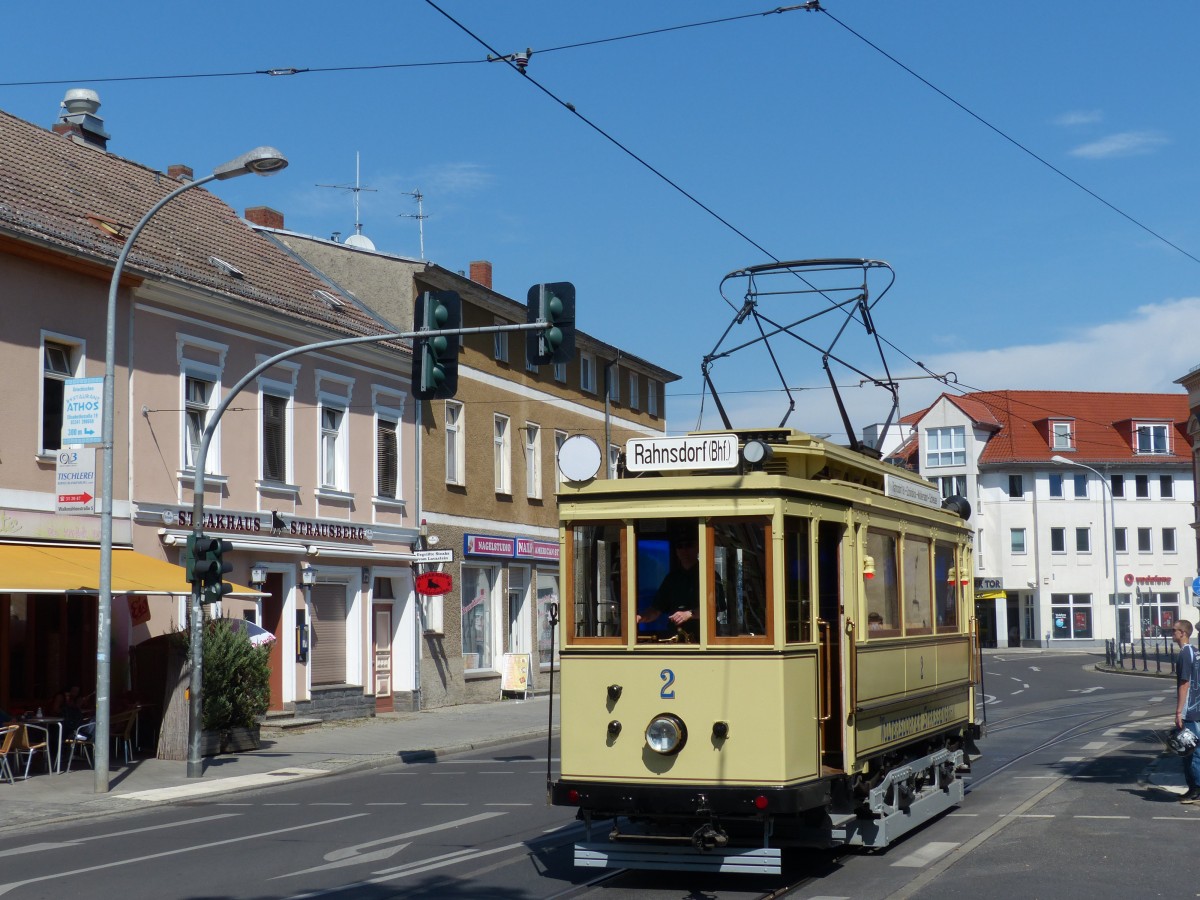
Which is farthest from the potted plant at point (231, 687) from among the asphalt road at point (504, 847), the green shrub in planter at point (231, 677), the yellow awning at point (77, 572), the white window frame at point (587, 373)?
the white window frame at point (587, 373)

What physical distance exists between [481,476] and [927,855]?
25.5m

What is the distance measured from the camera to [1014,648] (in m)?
77.6

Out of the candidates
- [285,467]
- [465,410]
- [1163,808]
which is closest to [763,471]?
[1163,808]

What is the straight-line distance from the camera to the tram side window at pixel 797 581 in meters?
10.5

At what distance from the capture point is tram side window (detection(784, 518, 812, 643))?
1051 cm

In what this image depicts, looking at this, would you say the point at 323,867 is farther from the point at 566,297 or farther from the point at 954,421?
the point at 954,421

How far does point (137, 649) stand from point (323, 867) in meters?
12.9

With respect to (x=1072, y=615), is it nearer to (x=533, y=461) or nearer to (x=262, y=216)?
(x=533, y=461)

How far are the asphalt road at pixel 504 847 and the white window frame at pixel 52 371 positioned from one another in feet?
22.8

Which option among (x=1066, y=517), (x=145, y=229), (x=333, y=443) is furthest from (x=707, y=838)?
(x=1066, y=517)

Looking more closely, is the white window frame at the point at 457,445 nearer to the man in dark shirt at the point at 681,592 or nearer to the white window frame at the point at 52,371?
the white window frame at the point at 52,371

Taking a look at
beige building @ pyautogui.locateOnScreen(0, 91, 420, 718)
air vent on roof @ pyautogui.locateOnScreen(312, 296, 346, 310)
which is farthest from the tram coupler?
air vent on roof @ pyautogui.locateOnScreen(312, 296, 346, 310)

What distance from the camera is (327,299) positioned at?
33.0 m

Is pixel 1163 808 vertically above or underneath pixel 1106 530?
underneath
